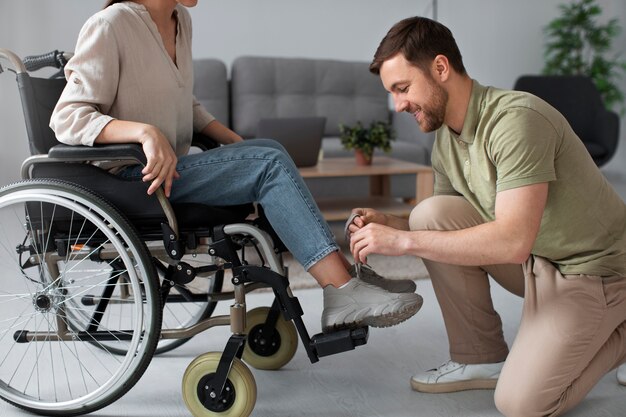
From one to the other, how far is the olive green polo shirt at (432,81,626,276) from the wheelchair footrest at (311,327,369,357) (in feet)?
1.34

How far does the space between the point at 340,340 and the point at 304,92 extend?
334 cm

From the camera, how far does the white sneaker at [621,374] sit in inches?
76.7

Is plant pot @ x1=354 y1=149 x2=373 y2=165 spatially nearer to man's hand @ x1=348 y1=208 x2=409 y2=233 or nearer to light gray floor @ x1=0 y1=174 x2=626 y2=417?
light gray floor @ x1=0 y1=174 x2=626 y2=417

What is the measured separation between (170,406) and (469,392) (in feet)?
2.35

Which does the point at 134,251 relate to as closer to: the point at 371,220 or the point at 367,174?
the point at 371,220

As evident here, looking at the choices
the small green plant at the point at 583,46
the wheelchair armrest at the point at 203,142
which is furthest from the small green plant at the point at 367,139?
the small green plant at the point at 583,46

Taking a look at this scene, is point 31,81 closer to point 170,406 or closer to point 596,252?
point 170,406

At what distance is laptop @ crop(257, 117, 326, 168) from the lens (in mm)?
3527

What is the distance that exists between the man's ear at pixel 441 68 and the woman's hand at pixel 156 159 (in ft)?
1.88

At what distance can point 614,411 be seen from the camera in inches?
71.0

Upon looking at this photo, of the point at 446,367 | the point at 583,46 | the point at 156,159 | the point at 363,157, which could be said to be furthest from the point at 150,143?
the point at 583,46

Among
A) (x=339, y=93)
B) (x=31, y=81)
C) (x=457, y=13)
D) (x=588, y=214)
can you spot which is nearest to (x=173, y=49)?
(x=31, y=81)

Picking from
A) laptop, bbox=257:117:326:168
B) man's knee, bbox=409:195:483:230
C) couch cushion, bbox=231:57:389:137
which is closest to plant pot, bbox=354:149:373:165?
laptop, bbox=257:117:326:168

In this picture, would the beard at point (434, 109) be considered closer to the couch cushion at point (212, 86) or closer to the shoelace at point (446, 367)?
the shoelace at point (446, 367)
